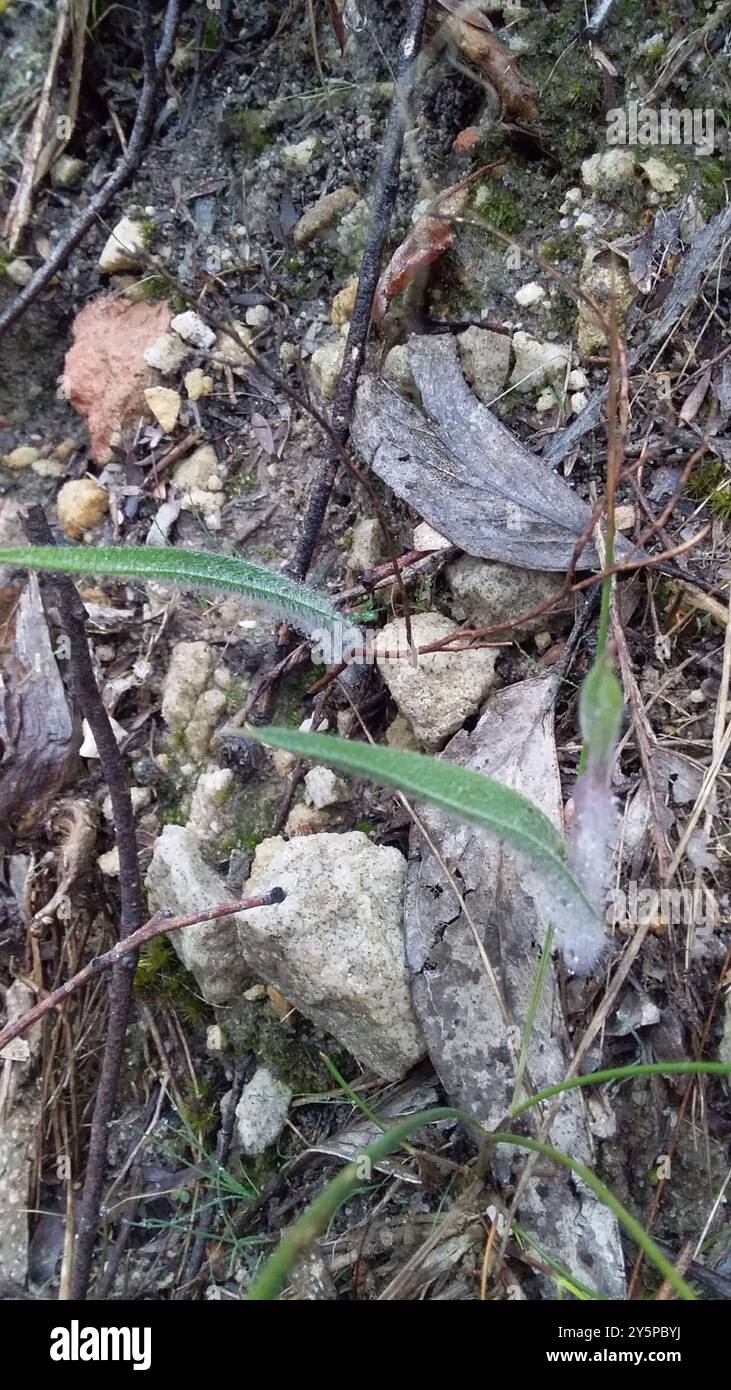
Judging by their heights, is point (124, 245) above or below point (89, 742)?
above

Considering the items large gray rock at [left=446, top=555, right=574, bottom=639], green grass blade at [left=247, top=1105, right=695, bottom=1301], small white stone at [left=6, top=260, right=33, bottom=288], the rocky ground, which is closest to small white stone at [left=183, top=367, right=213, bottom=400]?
the rocky ground

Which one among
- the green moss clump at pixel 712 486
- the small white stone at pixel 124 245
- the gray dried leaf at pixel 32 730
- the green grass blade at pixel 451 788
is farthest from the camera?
the small white stone at pixel 124 245

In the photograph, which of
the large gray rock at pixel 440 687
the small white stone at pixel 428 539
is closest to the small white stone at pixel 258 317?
the small white stone at pixel 428 539

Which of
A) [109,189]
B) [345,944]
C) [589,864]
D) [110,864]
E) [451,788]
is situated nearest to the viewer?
[451,788]

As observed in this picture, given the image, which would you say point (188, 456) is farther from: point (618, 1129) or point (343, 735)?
point (618, 1129)

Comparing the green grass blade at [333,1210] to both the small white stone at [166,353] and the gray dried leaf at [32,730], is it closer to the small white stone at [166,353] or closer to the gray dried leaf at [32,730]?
the gray dried leaf at [32,730]

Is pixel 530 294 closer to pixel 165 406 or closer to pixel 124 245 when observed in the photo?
pixel 165 406

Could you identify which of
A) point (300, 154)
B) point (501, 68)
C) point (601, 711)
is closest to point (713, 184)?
point (501, 68)
